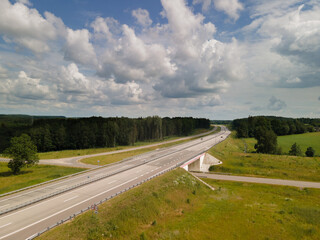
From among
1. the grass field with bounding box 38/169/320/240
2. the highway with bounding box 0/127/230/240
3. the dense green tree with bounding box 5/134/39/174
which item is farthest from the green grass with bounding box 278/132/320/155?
the dense green tree with bounding box 5/134/39/174

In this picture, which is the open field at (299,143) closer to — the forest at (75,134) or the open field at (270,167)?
the open field at (270,167)

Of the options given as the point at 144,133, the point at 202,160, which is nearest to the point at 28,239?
the point at 202,160

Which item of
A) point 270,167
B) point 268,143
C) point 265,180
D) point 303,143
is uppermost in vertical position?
point 268,143

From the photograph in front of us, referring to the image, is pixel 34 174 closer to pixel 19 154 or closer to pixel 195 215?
pixel 19 154

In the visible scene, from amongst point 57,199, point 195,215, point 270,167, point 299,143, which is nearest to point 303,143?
point 299,143

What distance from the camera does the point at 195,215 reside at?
2986 centimetres

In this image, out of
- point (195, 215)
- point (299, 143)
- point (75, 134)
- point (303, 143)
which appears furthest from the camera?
point (299, 143)

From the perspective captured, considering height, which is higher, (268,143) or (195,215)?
(268,143)

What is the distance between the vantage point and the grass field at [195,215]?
877 inches

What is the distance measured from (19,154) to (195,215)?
42.7 metres

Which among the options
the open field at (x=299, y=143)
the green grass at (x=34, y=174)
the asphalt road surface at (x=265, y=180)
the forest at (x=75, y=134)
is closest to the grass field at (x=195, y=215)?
the asphalt road surface at (x=265, y=180)

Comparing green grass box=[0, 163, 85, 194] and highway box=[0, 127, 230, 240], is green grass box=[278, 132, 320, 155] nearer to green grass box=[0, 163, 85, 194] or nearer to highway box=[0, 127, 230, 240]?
highway box=[0, 127, 230, 240]

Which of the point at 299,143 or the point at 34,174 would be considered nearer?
the point at 34,174

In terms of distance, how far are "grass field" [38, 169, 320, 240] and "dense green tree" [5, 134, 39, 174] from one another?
102ft
